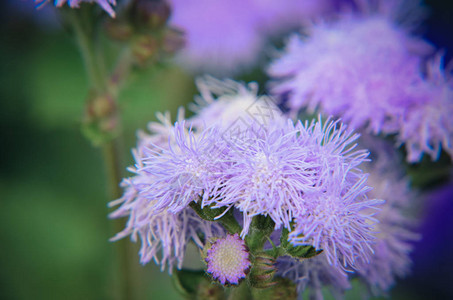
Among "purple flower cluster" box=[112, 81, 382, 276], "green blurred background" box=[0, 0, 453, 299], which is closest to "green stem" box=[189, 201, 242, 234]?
"purple flower cluster" box=[112, 81, 382, 276]

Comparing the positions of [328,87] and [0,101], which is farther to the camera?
[0,101]

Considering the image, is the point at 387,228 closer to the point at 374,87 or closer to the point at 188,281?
the point at 374,87

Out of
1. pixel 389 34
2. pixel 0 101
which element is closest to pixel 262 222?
pixel 389 34

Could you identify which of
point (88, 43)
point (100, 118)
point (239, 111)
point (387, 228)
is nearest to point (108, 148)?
point (100, 118)

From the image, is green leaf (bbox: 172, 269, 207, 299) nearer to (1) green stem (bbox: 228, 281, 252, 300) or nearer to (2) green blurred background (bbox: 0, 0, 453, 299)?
(1) green stem (bbox: 228, 281, 252, 300)

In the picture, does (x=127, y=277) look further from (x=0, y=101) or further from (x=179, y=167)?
(x=0, y=101)

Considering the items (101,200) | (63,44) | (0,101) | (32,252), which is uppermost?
(63,44)
